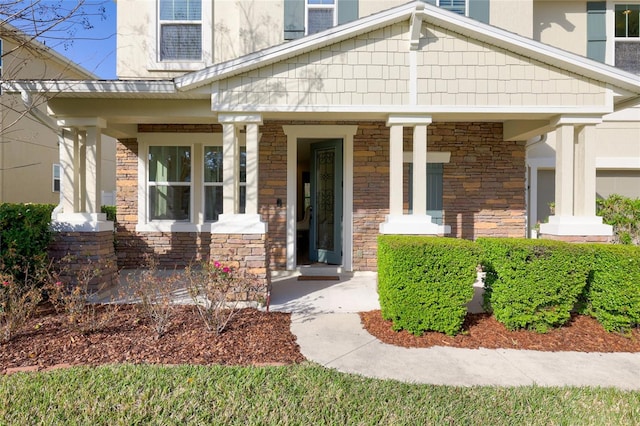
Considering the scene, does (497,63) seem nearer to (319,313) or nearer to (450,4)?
(450,4)

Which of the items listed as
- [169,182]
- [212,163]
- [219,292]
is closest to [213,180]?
[212,163]

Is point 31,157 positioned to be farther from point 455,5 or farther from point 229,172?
point 455,5

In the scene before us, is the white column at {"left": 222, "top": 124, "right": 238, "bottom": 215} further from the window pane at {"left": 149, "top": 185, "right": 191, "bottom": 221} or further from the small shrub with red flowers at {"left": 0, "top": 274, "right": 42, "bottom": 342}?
the window pane at {"left": 149, "top": 185, "right": 191, "bottom": 221}

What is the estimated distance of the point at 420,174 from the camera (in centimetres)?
555

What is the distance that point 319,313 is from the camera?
5035 millimetres

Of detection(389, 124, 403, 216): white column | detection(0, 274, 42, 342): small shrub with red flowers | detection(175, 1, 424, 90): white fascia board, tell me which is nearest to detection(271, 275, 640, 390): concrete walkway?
detection(389, 124, 403, 216): white column

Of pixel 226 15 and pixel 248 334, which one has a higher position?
pixel 226 15

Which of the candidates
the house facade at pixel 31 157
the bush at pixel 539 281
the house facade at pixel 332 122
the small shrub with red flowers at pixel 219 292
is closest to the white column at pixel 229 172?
the house facade at pixel 332 122

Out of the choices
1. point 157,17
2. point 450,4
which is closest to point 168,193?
point 157,17

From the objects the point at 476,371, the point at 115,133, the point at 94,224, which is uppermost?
the point at 115,133

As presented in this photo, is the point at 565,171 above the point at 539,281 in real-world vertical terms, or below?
above

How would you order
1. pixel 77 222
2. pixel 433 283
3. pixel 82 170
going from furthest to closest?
pixel 82 170, pixel 77 222, pixel 433 283

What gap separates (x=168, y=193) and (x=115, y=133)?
1.61 m

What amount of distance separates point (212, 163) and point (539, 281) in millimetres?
6548
